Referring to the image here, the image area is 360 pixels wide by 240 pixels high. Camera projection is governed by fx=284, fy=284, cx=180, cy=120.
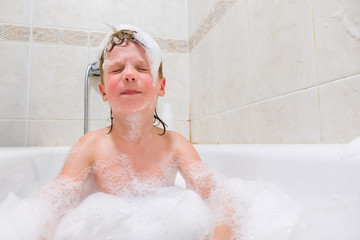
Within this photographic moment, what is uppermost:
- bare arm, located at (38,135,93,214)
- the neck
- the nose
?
the nose

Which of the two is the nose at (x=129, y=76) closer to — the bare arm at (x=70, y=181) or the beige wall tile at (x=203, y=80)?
the bare arm at (x=70, y=181)

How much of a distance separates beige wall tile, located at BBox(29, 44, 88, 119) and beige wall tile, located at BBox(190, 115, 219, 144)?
714 mm

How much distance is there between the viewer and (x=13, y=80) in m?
1.63

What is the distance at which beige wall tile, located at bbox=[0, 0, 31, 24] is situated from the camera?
1.63 metres

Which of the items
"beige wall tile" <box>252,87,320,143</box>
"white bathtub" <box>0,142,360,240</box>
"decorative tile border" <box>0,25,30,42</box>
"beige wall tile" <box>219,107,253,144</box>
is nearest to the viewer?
"white bathtub" <box>0,142,360,240</box>

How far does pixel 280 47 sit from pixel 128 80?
53 centimetres

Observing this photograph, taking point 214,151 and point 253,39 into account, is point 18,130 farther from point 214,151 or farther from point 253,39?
point 253,39

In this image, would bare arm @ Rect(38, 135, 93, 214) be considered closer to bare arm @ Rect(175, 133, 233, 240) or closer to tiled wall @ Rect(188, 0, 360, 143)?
bare arm @ Rect(175, 133, 233, 240)

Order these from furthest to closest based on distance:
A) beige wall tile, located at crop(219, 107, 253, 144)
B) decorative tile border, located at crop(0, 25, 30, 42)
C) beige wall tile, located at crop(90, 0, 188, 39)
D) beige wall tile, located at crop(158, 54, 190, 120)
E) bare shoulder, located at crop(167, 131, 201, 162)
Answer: beige wall tile, located at crop(158, 54, 190, 120), beige wall tile, located at crop(90, 0, 188, 39), decorative tile border, located at crop(0, 25, 30, 42), beige wall tile, located at crop(219, 107, 253, 144), bare shoulder, located at crop(167, 131, 201, 162)

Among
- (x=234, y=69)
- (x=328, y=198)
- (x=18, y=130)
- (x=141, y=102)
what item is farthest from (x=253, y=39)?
(x=18, y=130)

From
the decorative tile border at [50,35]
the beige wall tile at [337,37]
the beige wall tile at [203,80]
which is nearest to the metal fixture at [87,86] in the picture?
the decorative tile border at [50,35]

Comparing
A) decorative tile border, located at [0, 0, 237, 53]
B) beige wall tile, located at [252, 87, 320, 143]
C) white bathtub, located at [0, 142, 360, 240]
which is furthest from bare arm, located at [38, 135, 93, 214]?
decorative tile border, located at [0, 0, 237, 53]

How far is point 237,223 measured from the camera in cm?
63

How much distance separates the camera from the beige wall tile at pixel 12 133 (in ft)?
5.26
